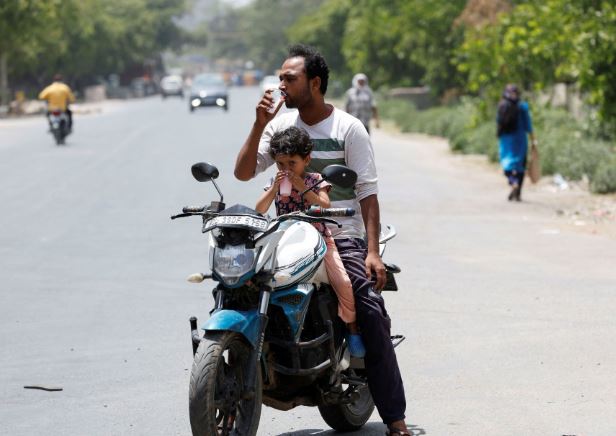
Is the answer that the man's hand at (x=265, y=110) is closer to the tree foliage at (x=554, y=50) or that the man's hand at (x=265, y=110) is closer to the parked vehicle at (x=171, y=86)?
the tree foliage at (x=554, y=50)

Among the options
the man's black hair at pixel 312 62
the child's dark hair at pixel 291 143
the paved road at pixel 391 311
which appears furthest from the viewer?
the paved road at pixel 391 311

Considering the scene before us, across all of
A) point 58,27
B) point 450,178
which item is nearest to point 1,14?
point 58,27

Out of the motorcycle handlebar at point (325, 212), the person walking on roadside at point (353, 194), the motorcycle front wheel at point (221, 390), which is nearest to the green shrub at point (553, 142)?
the person walking on roadside at point (353, 194)

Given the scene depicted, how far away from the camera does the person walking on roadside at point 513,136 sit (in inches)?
746

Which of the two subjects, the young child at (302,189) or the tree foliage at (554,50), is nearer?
the young child at (302,189)

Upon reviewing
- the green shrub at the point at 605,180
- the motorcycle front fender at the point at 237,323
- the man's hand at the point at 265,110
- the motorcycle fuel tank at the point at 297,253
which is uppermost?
the man's hand at the point at 265,110

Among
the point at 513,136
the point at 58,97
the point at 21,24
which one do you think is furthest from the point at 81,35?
the point at 513,136

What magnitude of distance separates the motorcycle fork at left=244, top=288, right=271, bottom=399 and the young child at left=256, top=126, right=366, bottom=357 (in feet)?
1.52

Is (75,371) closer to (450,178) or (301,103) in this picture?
(301,103)

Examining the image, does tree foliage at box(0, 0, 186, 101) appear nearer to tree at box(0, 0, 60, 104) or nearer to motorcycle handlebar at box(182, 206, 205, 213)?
tree at box(0, 0, 60, 104)

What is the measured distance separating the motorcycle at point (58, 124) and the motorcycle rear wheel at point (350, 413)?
1077 inches

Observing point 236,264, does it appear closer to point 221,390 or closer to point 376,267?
point 221,390

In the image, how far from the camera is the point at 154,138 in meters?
36.0

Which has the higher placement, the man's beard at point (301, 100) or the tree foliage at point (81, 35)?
the man's beard at point (301, 100)
